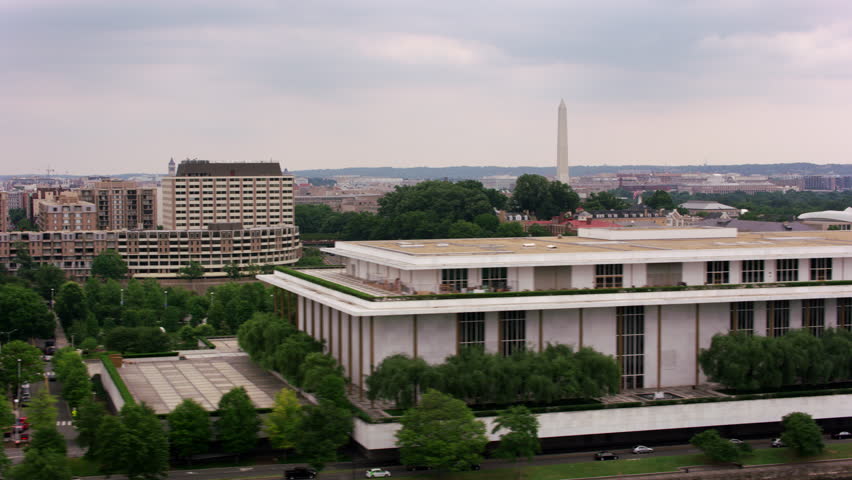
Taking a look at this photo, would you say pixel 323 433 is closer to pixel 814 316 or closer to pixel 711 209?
pixel 814 316

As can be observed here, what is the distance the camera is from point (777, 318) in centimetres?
4862

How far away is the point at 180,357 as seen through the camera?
59656 mm

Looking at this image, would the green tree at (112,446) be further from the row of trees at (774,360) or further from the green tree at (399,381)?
the row of trees at (774,360)

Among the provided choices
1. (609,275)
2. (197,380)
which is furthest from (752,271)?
(197,380)

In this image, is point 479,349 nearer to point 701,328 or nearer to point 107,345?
point 701,328

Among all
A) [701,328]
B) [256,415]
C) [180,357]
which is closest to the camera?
[256,415]

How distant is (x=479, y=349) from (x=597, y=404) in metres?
5.20

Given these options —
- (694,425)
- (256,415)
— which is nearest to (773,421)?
(694,425)

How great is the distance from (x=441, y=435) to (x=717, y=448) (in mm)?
10578

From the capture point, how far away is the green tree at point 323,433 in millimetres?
39250

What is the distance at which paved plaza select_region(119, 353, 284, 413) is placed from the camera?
47219 mm

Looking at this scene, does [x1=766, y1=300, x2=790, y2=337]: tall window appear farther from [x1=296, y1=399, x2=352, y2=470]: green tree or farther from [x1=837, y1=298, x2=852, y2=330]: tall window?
[x1=296, y1=399, x2=352, y2=470]: green tree

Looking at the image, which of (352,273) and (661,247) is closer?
(661,247)

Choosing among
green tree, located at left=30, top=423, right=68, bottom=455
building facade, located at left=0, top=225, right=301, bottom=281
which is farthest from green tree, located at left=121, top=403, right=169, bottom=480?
building facade, located at left=0, top=225, right=301, bottom=281
